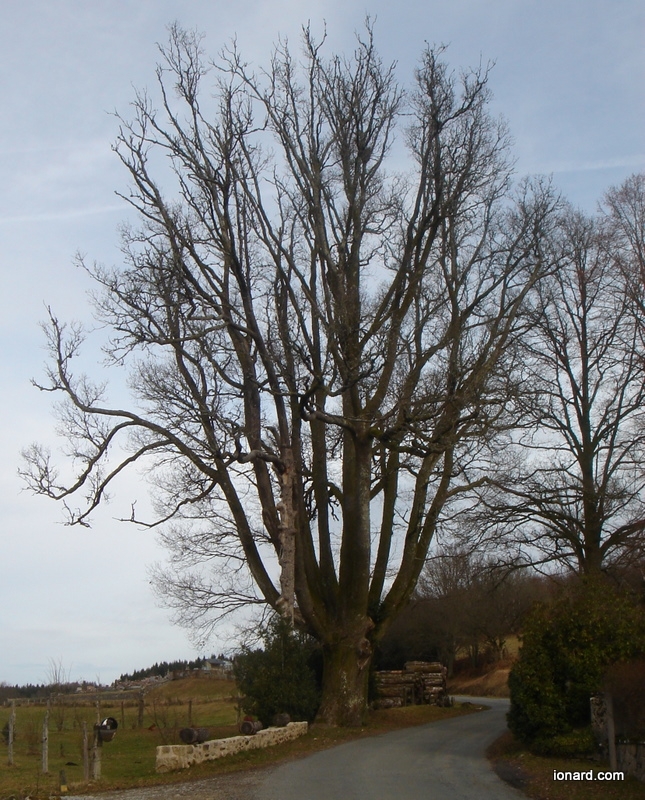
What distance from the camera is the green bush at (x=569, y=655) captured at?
547 inches

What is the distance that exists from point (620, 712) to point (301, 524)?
398 inches

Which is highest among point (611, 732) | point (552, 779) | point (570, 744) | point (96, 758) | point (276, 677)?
point (276, 677)

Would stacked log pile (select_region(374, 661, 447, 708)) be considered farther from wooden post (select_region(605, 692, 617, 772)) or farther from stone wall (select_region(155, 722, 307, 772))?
wooden post (select_region(605, 692, 617, 772))

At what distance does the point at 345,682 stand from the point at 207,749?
21.0 feet

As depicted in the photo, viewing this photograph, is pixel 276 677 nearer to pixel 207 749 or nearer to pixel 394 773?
pixel 207 749

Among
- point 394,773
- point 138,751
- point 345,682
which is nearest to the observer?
point 394,773

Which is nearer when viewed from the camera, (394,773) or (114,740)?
(394,773)

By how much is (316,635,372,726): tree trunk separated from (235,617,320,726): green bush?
68cm

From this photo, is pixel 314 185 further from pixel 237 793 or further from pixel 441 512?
pixel 237 793

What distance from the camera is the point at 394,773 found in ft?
41.6

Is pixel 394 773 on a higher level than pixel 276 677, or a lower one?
lower

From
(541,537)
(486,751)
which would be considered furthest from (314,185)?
(486,751)

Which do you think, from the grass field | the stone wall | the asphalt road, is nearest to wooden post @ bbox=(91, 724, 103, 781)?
the grass field

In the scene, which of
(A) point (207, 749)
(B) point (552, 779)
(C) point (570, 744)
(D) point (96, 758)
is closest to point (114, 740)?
(D) point (96, 758)
